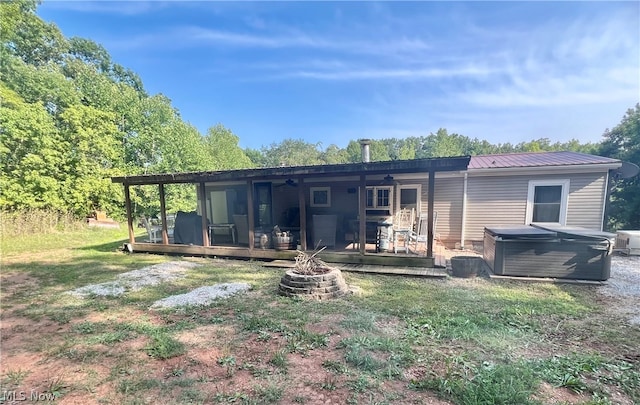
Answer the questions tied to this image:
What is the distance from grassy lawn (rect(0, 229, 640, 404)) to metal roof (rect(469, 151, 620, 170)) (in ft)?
13.0

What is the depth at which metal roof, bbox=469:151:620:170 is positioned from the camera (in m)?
6.94

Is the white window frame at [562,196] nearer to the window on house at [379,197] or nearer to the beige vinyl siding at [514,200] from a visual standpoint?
the beige vinyl siding at [514,200]

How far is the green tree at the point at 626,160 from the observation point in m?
11.3

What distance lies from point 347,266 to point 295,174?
7.60 ft

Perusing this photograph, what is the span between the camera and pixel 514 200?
758cm

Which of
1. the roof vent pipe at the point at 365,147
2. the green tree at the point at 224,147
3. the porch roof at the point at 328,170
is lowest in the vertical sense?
the porch roof at the point at 328,170

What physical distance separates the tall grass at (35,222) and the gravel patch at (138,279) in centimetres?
786

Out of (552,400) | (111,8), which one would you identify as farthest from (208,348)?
(111,8)

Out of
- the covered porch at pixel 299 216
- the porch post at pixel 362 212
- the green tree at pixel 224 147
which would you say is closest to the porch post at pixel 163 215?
the covered porch at pixel 299 216

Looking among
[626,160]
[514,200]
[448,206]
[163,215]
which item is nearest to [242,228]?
[163,215]

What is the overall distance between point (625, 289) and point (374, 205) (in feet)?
17.4

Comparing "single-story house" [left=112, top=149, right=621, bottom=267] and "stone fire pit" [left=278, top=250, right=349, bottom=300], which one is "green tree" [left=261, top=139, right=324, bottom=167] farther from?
"stone fire pit" [left=278, top=250, right=349, bottom=300]

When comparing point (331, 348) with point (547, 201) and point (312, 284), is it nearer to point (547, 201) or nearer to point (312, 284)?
point (312, 284)

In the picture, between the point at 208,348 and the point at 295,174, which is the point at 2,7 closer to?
the point at 295,174
